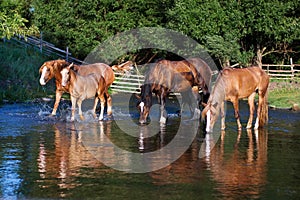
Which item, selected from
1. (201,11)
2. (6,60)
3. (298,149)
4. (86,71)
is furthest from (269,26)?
(298,149)

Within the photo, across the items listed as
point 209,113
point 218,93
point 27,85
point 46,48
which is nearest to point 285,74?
point 27,85

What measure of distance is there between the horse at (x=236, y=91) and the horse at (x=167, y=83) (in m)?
2.11

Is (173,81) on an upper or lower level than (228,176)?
upper

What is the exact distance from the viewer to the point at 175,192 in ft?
26.0

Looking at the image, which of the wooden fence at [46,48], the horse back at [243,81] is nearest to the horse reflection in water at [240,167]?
the horse back at [243,81]

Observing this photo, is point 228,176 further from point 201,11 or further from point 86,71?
point 201,11

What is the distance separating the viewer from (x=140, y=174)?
9148mm

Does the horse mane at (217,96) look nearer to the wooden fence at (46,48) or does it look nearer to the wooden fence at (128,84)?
the wooden fence at (128,84)

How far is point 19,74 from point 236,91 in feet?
47.5

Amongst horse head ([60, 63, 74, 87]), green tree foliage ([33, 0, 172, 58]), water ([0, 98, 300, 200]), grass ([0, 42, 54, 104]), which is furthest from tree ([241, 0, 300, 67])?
horse head ([60, 63, 74, 87])

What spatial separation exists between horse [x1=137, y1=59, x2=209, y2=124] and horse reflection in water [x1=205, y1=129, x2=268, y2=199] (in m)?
3.20

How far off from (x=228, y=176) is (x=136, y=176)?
1398 mm

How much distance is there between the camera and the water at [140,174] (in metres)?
7.97

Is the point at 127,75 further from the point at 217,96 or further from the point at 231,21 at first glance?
the point at 217,96
